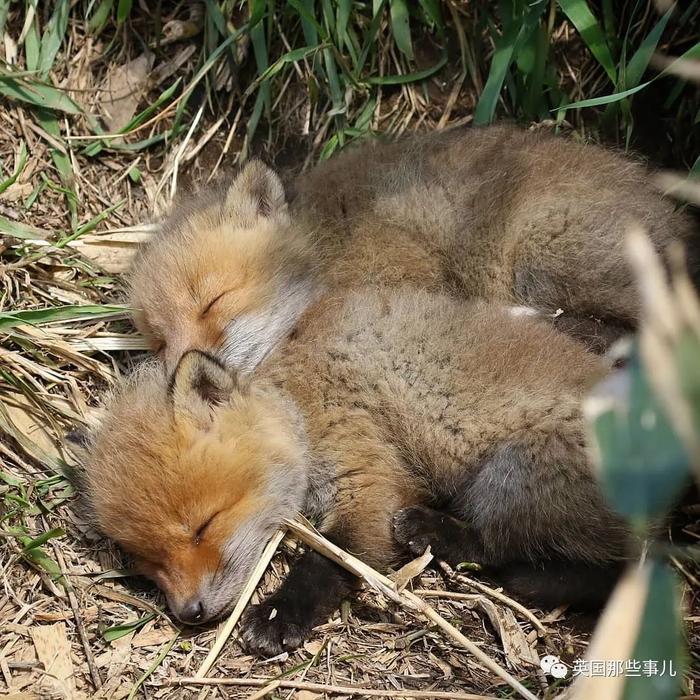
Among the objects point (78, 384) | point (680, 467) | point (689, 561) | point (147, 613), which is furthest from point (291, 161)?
point (680, 467)

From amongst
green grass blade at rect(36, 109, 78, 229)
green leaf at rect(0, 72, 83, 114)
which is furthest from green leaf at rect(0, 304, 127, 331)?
green leaf at rect(0, 72, 83, 114)

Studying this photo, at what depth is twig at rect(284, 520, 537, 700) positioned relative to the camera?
124 inches

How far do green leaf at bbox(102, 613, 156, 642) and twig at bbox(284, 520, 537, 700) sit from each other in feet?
2.44

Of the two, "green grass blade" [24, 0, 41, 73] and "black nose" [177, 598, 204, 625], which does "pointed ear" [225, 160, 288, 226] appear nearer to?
"green grass blade" [24, 0, 41, 73]

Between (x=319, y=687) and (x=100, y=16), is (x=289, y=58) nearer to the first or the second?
(x=100, y=16)

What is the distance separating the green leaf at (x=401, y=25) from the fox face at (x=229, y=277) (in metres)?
1.14

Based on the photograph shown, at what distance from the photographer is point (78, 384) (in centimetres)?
442

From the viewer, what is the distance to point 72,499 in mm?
3992

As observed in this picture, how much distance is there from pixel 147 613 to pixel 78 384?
1.40 metres

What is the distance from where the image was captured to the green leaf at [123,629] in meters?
3.46

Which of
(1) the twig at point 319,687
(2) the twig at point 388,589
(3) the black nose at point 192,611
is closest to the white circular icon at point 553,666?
(2) the twig at point 388,589

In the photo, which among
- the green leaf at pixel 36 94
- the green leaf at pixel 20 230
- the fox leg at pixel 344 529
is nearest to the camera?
the fox leg at pixel 344 529

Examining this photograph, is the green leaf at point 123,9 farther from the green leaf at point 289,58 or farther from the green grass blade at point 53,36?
the green leaf at point 289,58

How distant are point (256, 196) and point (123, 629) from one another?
7.91 feet
